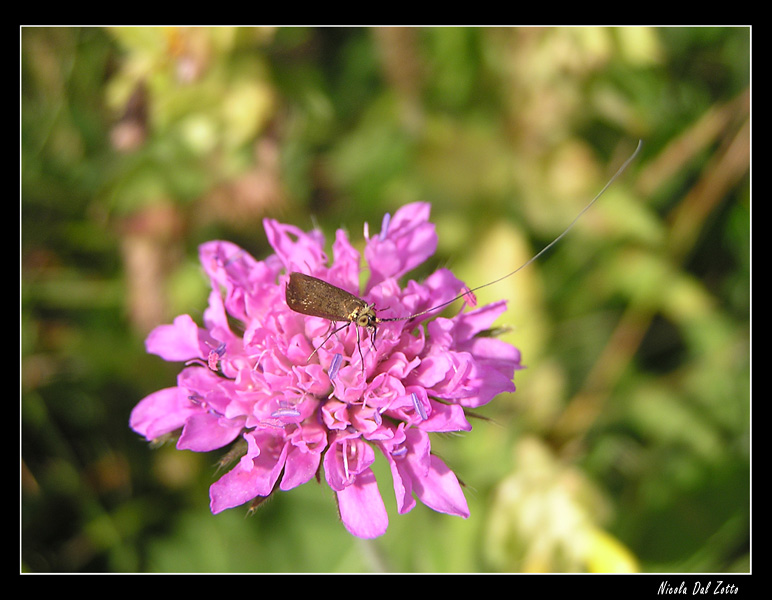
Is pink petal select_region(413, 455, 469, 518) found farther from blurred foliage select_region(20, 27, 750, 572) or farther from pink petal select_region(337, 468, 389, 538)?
blurred foliage select_region(20, 27, 750, 572)

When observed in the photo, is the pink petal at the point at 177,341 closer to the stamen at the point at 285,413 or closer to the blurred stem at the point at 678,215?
the stamen at the point at 285,413

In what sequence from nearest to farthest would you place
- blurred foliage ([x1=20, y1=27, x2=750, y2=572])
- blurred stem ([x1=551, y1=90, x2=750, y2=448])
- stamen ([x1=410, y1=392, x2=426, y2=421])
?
1. stamen ([x1=410, y1=392, x2=426, y2=421])
2. blurred foliage ([x1=20, y1=27, x2=750, y2=572])
3. blurred stem ([x1=551, y1=90, x2=750, y2=448])

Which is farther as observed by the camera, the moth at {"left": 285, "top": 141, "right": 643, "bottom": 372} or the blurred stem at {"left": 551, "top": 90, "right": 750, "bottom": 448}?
the blurred stem at {"left": 551, "top": 90, "right": 750, "bottom": 448}

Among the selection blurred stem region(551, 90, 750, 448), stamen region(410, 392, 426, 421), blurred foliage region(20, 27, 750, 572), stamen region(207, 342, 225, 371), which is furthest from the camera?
blurred stem region(551, 90, 750, 448)

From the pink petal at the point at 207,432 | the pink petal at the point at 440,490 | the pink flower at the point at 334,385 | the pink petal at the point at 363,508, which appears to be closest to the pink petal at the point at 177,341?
the pink flower at the point at 334,385

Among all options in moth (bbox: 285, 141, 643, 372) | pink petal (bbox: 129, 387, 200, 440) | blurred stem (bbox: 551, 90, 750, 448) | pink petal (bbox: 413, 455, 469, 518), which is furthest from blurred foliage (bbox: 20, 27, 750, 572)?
moth (bbox: 285, 141, 643, 372)

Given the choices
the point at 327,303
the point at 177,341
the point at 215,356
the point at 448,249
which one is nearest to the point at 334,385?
the point at 327,303

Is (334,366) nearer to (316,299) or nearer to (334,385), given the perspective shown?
(334,385)
